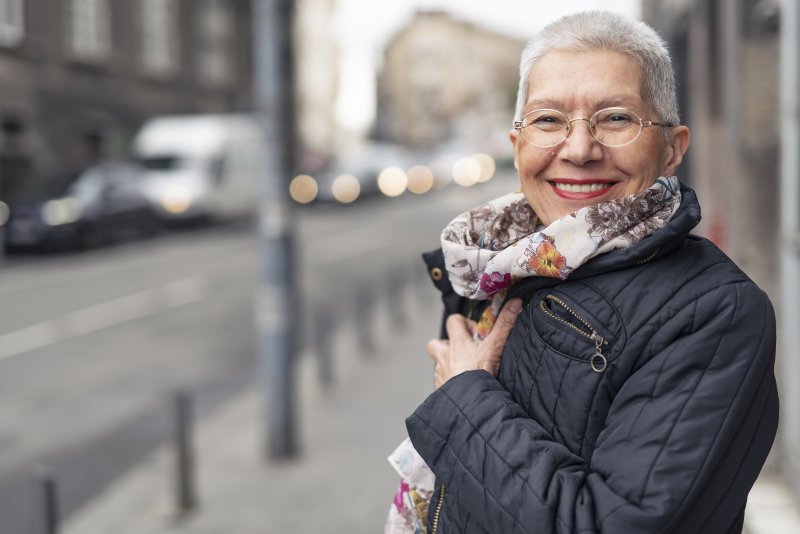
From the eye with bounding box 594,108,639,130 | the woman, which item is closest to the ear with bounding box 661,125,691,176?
the woman

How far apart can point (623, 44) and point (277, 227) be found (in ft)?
14.8

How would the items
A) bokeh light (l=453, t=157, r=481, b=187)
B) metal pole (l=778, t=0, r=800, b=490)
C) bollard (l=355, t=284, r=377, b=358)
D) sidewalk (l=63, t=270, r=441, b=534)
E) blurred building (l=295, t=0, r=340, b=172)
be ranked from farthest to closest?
blurred building (l=295, t=0, r=340, b=172)
bokeh light (l=453, t=157, r=481, b=187)
bollard (l=355, t=284, r=377, b=358)
sidewalk (l=63, t=270, r=441, b=534)
metal pole (l=778, t=0, r=800, b=490)

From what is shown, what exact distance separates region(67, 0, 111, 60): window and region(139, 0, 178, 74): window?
7.82 feet

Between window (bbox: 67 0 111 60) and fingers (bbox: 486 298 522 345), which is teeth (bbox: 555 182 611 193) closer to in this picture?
fingers (bbox: 486 298 522 345)

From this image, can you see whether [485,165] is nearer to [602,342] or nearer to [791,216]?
[791,216]

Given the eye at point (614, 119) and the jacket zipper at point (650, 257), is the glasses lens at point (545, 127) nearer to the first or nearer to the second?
the eye at point (614, 119)

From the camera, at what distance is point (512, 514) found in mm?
1462

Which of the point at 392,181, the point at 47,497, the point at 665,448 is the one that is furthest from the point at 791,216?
the point at 392,181

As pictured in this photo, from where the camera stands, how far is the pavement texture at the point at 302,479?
4719 millimetres

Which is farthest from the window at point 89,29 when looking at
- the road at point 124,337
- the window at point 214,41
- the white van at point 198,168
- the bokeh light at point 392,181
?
the bokeh light at point 392,181

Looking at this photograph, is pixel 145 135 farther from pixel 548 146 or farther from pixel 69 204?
pixel 548 146

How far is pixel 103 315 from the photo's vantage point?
36.9 feet

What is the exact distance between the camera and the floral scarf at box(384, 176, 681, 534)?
152 centimetres

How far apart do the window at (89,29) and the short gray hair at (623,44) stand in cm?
2655
